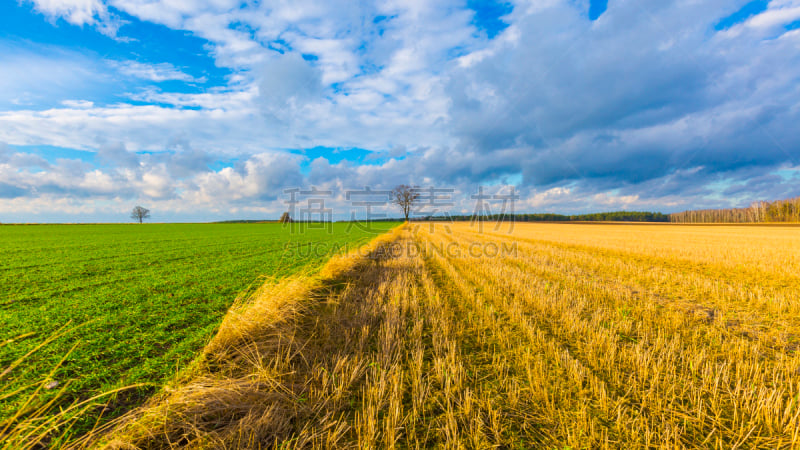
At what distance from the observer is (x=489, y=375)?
3723mm

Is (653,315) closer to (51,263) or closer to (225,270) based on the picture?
(225,270)

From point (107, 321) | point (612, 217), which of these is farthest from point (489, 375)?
point (612, 217)

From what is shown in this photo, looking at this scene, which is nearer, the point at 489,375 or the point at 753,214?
the point at 489,375

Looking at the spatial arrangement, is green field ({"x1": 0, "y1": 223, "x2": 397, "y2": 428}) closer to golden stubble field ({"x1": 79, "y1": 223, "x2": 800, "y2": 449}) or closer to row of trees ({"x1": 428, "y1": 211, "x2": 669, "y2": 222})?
golden stubble field ({"x1": 79, "y1": 223, "x2": 800, "y2": 449})

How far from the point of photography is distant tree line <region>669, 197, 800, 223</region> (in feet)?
294

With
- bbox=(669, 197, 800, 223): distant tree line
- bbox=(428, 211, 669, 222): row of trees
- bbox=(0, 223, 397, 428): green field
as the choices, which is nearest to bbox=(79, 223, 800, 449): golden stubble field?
bbox=(0, 223, 397, 428): green field

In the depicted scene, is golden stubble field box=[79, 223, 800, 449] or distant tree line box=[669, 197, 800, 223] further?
distant tree line box=[669, 197, 800, 223]

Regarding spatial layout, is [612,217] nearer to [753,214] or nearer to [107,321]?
[753,214]

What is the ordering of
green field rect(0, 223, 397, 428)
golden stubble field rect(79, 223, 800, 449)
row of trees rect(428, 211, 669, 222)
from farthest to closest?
row of trees rect(428, 211, 669, 222)
green field rect(0, 223, 397, 428)
golden stubble field rect(79, 223, 800, 449)

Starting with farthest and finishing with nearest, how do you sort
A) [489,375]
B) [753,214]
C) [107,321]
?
[753,214], [107,321], [489,375]

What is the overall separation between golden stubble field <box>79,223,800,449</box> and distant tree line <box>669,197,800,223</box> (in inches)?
5656

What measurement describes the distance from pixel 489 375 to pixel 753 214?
159 meters

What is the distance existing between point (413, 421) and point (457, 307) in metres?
3.94

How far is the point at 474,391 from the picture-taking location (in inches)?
134
